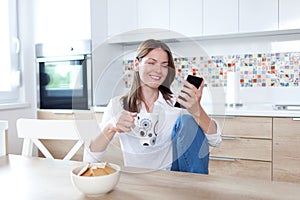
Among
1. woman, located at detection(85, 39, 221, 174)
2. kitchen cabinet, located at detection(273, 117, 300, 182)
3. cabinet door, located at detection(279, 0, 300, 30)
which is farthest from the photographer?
cabinet door, located at detection(279, 0, 300, 30)

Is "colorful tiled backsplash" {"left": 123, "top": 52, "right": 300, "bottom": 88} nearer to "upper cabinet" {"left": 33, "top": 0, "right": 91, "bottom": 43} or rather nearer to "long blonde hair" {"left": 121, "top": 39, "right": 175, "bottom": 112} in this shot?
"upper cabinet" {"left": 33, "top": 0, "right": 91, "bottom": 43}

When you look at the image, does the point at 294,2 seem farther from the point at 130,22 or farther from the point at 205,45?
the point at 130,22

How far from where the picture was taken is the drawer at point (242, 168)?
6.73ft

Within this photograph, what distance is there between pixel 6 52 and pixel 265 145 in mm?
2229

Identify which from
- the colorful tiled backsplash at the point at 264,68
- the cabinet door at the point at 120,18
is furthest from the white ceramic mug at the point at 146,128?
the cabinet door at the point at 120,18

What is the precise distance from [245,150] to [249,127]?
0.16 meters

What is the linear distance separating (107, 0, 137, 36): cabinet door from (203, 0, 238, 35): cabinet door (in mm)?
643

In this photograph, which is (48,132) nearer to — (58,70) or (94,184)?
(94,184)

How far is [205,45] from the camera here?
8.98 ft

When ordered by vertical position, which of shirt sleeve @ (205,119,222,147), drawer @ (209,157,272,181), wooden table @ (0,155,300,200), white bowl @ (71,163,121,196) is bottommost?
drawer @ (209,157,272,181)

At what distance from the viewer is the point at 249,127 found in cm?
209

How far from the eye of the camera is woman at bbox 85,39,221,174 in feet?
2.73

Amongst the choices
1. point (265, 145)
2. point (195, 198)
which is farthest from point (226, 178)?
point (265, 145)

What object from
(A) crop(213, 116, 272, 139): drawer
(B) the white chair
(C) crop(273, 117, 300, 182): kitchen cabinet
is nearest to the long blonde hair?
(B) the white chair
